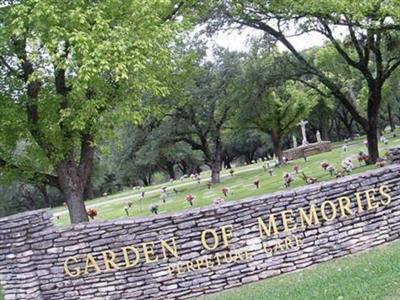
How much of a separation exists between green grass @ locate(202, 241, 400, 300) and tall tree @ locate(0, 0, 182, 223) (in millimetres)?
5188

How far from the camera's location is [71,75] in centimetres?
1440

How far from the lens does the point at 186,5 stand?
16.8 metres

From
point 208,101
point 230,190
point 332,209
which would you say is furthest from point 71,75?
point 208,101

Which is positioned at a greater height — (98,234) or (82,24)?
(82,24)

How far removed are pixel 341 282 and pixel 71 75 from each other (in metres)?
9.36

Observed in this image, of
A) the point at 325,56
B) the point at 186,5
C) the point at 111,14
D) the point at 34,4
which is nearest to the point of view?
the point at 34,4

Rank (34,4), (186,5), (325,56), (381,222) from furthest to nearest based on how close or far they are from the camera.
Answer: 1. (325,56)
2. (186,5)
3. (34,4)
4. (381,222)

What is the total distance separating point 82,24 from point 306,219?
19.9ft

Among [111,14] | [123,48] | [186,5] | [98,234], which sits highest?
[186,5]

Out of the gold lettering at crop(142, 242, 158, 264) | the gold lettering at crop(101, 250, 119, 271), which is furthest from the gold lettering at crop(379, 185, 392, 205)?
the gold lettering at crop(101, 250, 119, 271)

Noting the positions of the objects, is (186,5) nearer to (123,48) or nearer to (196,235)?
(123,48)

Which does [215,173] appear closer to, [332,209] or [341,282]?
[332,209]

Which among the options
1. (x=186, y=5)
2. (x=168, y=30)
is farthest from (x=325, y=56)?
(x=168, y=30)

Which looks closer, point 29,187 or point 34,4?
point 34,4
